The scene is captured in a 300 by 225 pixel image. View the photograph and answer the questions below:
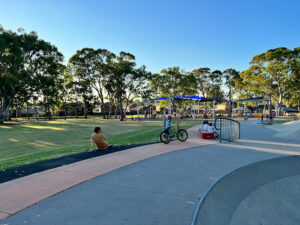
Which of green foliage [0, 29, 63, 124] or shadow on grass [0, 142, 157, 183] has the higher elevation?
green foliage [0, 29, 63, 124]

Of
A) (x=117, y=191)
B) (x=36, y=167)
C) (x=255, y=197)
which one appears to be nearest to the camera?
(x=117, y=191)

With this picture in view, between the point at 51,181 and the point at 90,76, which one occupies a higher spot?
the point at 90,76

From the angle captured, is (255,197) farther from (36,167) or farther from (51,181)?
(36,167)

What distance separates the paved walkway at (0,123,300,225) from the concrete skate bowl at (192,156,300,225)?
0.23 m

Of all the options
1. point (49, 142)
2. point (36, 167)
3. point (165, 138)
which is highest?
point (165, 138)

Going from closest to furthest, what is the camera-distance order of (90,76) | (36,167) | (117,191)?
(117,191) → (36,167) → (90,76)

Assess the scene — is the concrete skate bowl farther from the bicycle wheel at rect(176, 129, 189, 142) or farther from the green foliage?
the green foliage

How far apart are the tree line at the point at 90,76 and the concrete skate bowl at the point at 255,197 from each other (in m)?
31.2

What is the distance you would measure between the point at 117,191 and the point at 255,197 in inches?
129

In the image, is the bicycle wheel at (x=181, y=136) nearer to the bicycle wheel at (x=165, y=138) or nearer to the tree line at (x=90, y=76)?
the bicycle wheel at (x=165, y=138)

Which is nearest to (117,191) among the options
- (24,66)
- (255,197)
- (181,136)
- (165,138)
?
(255,197)

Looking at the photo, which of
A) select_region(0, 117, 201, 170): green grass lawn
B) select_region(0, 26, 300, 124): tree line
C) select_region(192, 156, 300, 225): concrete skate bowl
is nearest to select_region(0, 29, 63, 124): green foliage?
select_region(0, 26, 300, 124): tree line

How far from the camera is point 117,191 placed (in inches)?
150

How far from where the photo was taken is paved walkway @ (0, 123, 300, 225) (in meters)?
2.87
